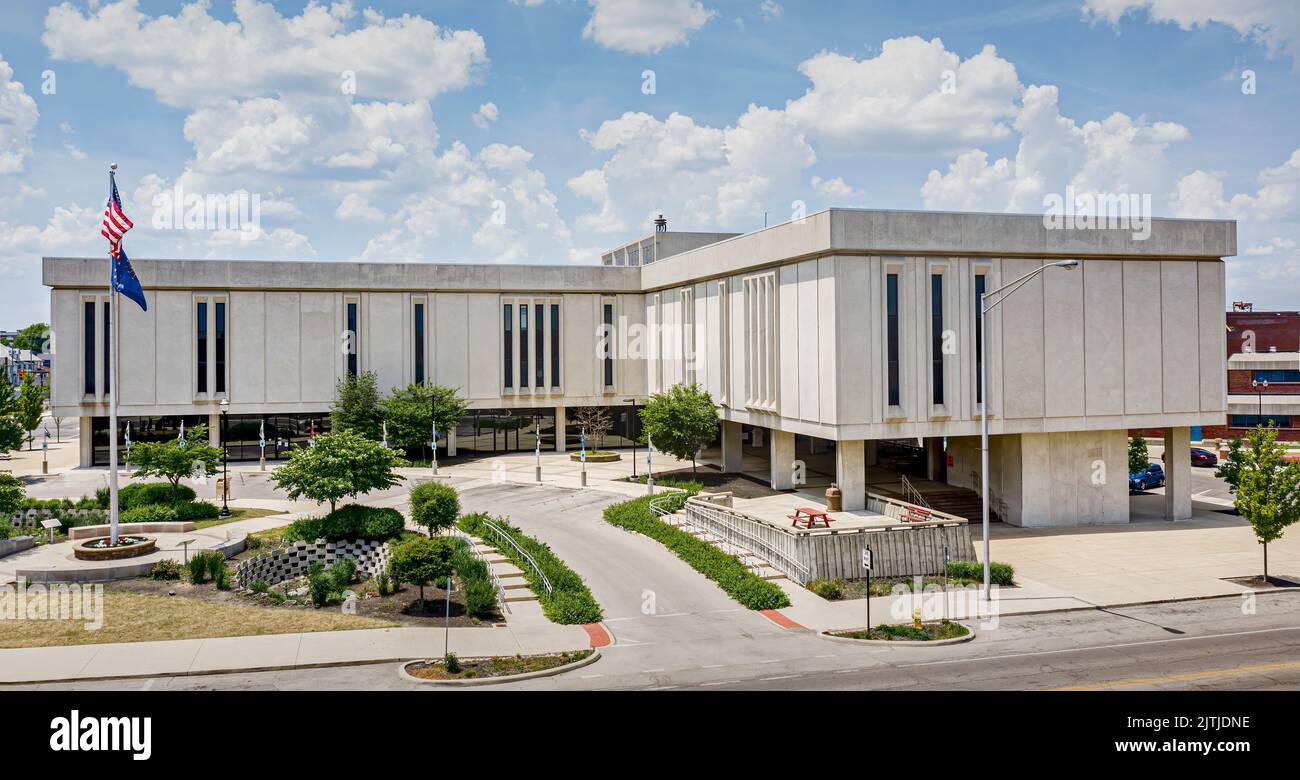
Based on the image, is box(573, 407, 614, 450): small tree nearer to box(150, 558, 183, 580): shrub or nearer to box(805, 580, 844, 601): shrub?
box(805, 580, 844, 601): shrub

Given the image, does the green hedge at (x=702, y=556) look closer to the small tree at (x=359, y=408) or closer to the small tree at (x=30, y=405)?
the small tree at (x=359, y=408)

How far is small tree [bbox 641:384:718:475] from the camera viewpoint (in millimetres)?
44406

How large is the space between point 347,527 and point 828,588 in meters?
15.9

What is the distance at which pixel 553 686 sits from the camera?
18.3m

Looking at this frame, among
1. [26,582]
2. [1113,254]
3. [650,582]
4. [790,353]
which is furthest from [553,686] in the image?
[1113,254]

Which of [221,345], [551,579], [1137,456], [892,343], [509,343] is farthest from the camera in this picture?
[509,343]

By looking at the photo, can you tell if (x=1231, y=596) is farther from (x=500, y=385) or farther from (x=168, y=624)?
(x=500, y=385)

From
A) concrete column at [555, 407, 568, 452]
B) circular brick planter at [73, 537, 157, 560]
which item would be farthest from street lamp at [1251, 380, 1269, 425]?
circular brick planter at [73, 537, 157, 560]

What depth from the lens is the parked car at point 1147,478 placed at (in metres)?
47.6

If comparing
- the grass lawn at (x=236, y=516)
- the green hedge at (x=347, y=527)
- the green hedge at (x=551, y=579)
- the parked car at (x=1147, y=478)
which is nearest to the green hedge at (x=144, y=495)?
the grass lawn at (x=236, y=516)

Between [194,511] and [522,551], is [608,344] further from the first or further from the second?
[522,551]

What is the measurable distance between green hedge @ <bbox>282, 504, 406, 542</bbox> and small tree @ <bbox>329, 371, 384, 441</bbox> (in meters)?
21.5

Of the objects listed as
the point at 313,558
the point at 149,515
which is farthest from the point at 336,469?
the point at 149,515

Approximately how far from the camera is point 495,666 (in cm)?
1950
